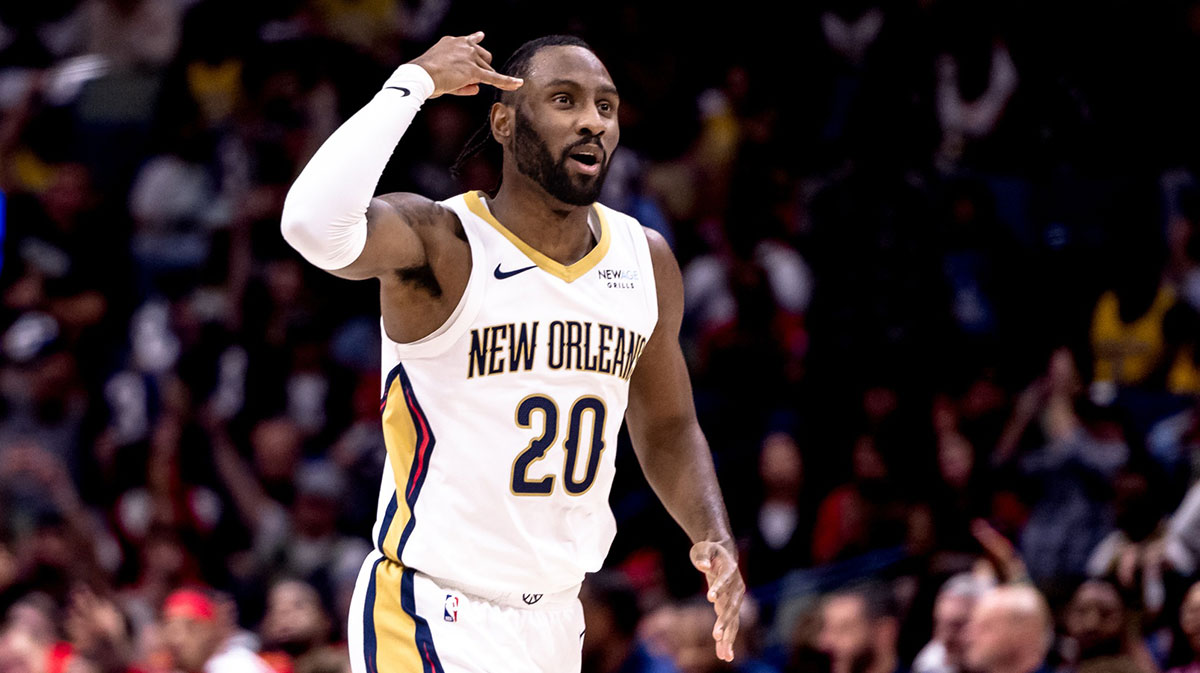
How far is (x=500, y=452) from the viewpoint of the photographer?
13.9 ft

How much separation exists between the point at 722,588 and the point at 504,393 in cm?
78

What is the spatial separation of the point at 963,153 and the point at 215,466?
539 centimetres

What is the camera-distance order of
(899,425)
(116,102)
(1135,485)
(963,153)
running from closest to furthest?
1. (1135,485)
2. (899,425)
3. (963,153)
4. (116,102)

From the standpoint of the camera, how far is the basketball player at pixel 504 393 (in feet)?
13.9

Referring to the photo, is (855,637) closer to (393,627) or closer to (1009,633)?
(1009,633)

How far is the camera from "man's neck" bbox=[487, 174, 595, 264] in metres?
4.48

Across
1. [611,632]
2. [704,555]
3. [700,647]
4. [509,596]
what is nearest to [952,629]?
[700,647]

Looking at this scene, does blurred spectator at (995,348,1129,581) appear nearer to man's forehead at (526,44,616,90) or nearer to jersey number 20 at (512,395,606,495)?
jersey number 20 at (512,395,606,495)

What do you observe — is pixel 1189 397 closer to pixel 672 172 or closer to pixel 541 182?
pixel 672 172

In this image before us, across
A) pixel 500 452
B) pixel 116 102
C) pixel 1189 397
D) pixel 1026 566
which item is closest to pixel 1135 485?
pixel 1026 566

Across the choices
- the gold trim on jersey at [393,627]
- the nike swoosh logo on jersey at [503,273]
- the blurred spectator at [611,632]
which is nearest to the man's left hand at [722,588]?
the gold trim on jersey at [393,627]

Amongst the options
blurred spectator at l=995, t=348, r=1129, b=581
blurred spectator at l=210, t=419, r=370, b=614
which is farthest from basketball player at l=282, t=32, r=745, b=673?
blurred spectator at l=210, t=419, r=370, b=614

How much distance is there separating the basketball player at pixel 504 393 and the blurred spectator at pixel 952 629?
8.62 feet

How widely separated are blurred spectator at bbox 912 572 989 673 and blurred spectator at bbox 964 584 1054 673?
0.25 metres
